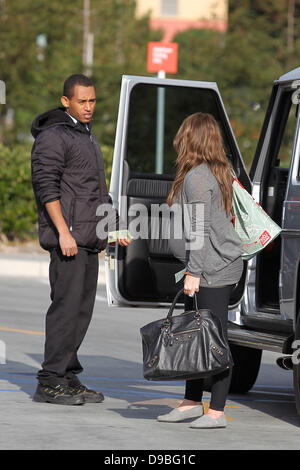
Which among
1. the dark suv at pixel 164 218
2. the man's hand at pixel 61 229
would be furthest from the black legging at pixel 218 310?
the man's hand at pixel 61 229

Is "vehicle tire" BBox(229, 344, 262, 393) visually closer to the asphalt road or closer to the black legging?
the asphalt road

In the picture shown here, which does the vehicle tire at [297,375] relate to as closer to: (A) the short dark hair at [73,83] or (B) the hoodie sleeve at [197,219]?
(B) the hoodie sleeve at [197,219]

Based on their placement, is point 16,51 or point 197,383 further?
point 16,51

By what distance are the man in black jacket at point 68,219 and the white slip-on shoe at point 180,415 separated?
75cm

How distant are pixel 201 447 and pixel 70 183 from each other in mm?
2040

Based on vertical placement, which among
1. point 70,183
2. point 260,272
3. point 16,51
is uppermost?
point 16,51

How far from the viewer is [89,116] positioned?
7.68 meters

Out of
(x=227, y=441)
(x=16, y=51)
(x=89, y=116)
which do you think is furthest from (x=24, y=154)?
(x=227, y=441)

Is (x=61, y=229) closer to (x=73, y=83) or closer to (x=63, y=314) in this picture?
(x=63, y=314)

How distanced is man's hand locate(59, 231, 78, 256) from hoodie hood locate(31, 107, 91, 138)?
2.39ft

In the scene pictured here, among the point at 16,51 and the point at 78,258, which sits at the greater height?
the point at 16,51

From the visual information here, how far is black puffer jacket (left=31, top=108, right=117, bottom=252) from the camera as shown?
7.44 meters

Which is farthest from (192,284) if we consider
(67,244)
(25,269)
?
(25,269)

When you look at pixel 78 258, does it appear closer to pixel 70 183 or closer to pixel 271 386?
pixel 70 183
